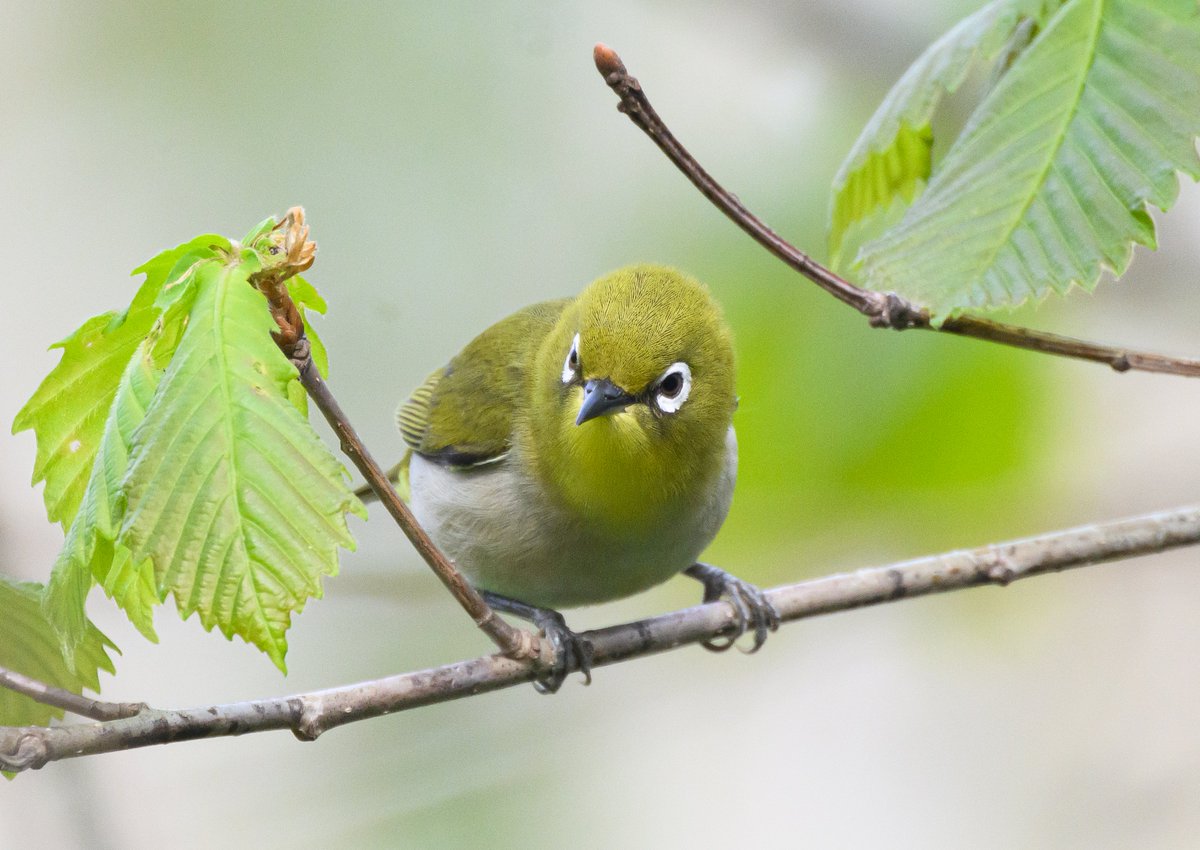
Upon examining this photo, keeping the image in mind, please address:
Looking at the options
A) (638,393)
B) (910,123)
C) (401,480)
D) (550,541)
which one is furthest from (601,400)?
(401,480)

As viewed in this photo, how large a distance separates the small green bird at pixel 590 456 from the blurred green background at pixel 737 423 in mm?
382

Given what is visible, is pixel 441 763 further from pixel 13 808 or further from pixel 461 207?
pixel 461 207

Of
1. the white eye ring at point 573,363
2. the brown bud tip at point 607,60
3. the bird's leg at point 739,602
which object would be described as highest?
the brown bud tip at point 607,60

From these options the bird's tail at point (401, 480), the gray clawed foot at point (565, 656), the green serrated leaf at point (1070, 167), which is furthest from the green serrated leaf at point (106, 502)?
the bird's tail at point (401, 480)

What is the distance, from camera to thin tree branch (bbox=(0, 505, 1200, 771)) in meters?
2.26

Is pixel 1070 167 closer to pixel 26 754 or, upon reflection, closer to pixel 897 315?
pixel 897 315

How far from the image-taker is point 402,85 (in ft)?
26.5

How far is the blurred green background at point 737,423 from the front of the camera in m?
4.40

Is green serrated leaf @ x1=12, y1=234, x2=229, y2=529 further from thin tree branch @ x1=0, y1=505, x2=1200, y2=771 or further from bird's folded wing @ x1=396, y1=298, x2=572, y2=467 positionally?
bird's folded wing @ x1=396, y1=298, x2=572, y2=467

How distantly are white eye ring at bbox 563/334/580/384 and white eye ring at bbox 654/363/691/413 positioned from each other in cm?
26

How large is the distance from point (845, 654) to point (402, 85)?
478 centimetres

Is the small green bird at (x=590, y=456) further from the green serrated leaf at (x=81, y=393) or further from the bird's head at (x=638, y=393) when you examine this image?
the green serrated leaf at (x=81, y=393)

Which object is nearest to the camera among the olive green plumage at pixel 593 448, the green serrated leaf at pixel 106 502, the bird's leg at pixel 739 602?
the green serrated leaf at pixel 106 502

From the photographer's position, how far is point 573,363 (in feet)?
11.6
